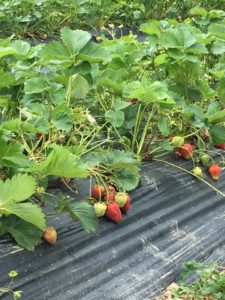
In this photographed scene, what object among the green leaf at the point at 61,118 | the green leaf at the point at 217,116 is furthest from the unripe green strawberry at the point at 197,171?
the green leaf at the point at 61,118

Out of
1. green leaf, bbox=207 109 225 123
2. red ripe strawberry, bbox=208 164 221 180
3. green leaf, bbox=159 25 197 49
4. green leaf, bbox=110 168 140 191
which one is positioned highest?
green leaf, bbox=159 25 197 49

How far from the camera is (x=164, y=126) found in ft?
8.31

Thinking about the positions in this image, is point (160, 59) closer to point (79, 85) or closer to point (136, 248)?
point (79, 85)

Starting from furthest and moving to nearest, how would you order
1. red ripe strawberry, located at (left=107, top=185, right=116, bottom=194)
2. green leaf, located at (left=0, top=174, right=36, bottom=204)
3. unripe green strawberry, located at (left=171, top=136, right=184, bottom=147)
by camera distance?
unripe green strawberry, located at (left=171, top=136, right=184, bottom=147) → red ripe strawberry, located at (left=107, top=185, right=116, bottom=194) → green leaf, located at (left=0, top=174, right=36, bottom=204)

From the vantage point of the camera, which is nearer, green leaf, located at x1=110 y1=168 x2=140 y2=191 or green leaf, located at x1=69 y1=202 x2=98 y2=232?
green leaf, located at x1=69 y1=202 x2=98 y2=232

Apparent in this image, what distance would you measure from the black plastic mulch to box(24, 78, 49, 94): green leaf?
1.39 ft

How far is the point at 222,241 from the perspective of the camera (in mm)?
2424

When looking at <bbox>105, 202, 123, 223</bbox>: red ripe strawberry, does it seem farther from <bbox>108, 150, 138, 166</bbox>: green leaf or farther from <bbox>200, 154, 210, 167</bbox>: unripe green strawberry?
<bbox>200, 154, 210, 167</bbox>: unripe green strawberry

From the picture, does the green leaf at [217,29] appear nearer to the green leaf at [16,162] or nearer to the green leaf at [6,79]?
the green leaf at [6,79]

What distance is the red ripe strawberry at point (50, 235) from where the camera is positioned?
6.41ft

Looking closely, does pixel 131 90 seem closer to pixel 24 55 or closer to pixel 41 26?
pixel 24 55

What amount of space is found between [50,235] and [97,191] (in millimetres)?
326

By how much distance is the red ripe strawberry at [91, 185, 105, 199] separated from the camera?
2193mm

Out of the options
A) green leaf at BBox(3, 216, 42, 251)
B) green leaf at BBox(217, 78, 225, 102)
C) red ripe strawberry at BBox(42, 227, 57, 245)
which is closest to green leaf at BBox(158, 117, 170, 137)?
green leaf at BBox(217, 78, 225, 102)
